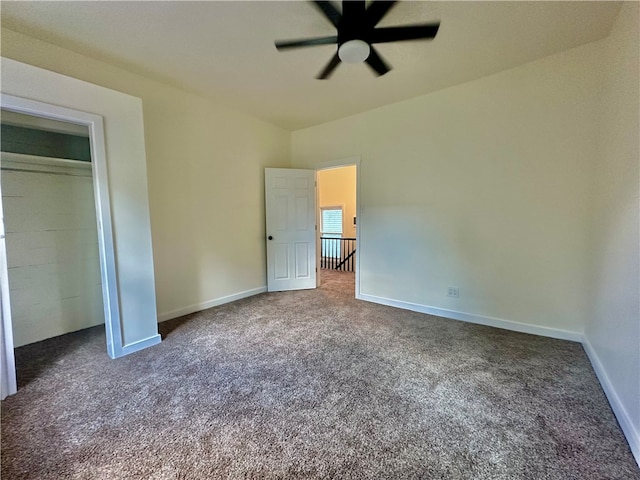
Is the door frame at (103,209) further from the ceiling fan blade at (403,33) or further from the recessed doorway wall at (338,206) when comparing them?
the recessed doorway wall at (338,206)

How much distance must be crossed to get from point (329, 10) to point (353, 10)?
6.9 inches

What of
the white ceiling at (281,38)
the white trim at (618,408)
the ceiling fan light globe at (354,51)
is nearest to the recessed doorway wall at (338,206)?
the white ceiling at (281,38)

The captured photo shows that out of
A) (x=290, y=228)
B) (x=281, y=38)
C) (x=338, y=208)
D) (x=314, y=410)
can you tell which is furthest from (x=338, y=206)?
(x=314, y=410)

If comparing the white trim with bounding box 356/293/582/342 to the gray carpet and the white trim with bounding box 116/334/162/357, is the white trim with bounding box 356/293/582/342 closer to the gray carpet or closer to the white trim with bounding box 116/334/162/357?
the gray carpet

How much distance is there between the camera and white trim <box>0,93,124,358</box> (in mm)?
2184

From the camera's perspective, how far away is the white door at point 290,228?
4.42m

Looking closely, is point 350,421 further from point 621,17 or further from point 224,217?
point 621,17

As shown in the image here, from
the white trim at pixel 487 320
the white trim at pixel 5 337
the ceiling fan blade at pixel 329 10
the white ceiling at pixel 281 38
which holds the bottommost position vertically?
the white trim at pixel 487 320

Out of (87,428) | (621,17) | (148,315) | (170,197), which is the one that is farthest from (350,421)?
(621,17)

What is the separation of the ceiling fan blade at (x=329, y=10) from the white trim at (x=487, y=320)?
319 cm

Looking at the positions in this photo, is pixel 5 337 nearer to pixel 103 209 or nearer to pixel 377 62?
pixel 103 209

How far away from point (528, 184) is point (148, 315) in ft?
13.6

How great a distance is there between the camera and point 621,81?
198cm

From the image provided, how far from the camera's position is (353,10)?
1.63 m
